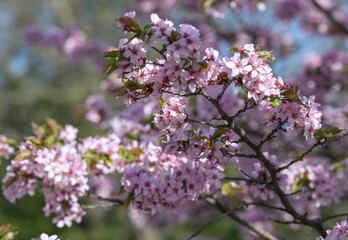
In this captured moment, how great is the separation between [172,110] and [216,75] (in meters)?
0.26

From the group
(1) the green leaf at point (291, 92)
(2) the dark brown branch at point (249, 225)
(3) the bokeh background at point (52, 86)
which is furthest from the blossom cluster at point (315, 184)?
(3) the bokeh background at point (52, 86)

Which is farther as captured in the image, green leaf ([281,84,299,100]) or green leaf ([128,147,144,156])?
green leaf ([128,147,144,156])

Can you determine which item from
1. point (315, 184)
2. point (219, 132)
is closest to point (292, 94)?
point (219, 132)

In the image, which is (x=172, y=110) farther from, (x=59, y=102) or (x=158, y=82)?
(x=59, y=102)

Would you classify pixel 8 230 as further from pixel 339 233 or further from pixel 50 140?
pixel 339 233

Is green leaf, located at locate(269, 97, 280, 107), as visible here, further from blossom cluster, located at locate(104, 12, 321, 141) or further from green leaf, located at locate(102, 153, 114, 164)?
green leaf, located at locate(102, 153, 114, 164)

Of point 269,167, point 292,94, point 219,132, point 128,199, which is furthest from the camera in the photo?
point 128,199

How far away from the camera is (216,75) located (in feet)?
5.44

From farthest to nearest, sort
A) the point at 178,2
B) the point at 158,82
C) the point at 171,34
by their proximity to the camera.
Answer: the point at 178,2, the point at 158,82, the point at 171,34

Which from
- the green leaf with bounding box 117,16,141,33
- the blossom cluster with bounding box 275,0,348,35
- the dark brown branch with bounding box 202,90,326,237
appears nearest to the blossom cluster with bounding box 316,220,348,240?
the dark brown branch with bounding box 202,90,326,237

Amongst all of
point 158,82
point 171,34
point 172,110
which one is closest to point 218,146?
point 172,110

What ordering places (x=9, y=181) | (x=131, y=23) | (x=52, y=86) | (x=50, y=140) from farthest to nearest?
(x=52, y=86), (x=50, y=140), (x=9, y=181), (x=131, y=23)

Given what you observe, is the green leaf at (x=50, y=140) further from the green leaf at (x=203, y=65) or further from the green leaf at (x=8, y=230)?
the green leaf at (x=203, y=65)

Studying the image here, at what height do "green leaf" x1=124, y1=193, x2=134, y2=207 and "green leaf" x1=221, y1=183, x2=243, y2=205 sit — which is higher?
"green leaf" x1=221, y1=183, x2=243, y2=205
